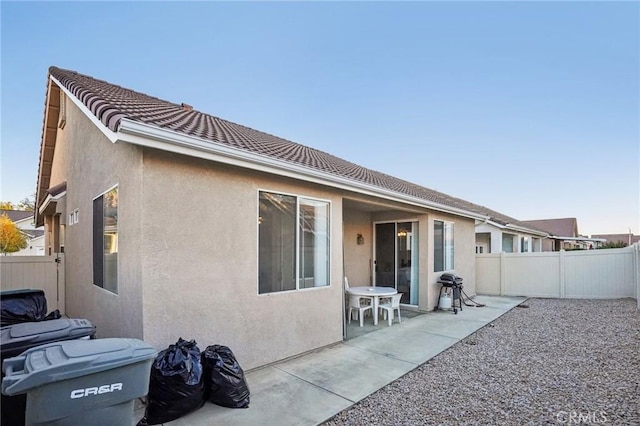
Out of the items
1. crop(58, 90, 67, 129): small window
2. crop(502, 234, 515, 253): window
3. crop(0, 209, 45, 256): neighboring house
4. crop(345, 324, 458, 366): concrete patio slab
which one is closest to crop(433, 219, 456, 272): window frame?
crop(345, 324, 458, 366): concrete patio slab

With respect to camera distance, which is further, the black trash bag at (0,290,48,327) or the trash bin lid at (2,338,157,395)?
the black trash bag at (0,290,48,327)

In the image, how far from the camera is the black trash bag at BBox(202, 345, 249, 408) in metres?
3.70

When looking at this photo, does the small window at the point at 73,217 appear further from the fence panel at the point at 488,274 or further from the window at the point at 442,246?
the fence panel at the point at 488,274

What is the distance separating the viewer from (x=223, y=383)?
3.69 metres

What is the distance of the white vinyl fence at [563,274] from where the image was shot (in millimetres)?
11312

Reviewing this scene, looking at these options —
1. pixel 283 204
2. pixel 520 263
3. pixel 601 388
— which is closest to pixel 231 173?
pixel 283 204

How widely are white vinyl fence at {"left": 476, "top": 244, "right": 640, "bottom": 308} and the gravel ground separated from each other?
4901 millimetres

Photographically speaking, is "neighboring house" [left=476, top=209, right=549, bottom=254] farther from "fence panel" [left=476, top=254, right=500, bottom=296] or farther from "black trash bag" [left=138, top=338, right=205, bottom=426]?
"black trash bag" [left=138, top=338, right=205, bottom=426]

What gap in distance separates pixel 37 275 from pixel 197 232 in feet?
23.1

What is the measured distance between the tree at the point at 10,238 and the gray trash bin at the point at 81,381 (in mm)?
32540

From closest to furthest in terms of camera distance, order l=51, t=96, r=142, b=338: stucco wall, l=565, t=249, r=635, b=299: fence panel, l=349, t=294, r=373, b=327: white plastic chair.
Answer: l=51, t=96, r=142, b=338: stucco wall → l=349, t=294, r=373, b=327: white plastic chair → l=565, t=249, r=635, b=299: fence panel

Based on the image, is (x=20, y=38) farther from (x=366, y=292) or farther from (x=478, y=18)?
(x=478, y=18)

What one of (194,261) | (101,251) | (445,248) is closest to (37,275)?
(101,251)

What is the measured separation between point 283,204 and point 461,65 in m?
9.14
